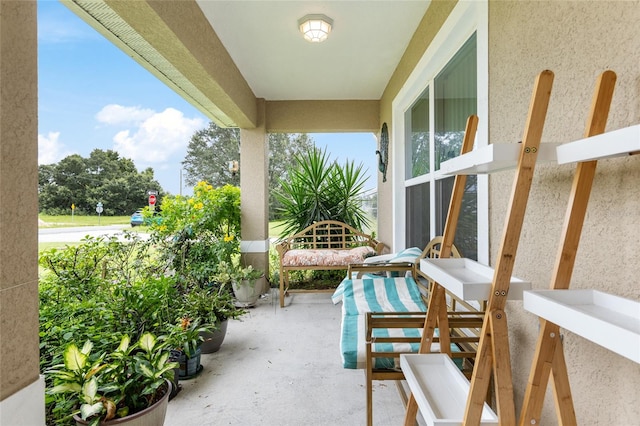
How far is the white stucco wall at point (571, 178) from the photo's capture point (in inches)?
32.4

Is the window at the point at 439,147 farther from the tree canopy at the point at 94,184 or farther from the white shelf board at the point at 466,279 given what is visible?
the tree canopy at the point at 94,184

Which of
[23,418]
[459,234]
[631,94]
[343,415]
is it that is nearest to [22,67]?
[23,418]

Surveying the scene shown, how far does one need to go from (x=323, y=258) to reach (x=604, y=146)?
344cm

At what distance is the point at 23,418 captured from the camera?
0.85 metres

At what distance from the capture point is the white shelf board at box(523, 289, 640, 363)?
1.85 ft

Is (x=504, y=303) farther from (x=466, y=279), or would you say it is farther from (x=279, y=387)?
(x=279, y=387)

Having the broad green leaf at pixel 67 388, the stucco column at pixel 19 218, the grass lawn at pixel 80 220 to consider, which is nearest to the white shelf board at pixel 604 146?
the stucco column at pixel 19 218

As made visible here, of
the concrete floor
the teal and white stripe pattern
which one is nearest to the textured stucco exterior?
the teal and white stripe pattern

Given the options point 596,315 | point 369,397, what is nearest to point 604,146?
point 596,315

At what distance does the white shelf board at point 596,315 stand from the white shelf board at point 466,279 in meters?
0.12

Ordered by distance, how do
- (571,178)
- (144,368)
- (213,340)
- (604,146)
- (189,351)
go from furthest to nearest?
(213,340) < (189,351) < (144,368) < (571,178) < (604,146)

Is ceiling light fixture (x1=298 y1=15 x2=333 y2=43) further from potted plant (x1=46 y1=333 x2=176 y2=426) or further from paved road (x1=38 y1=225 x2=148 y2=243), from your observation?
potted plant (x1=46 y1=333 x2=176 y2=426)

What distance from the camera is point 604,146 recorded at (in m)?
0.65

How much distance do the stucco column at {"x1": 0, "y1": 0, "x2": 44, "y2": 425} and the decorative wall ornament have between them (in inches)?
140
